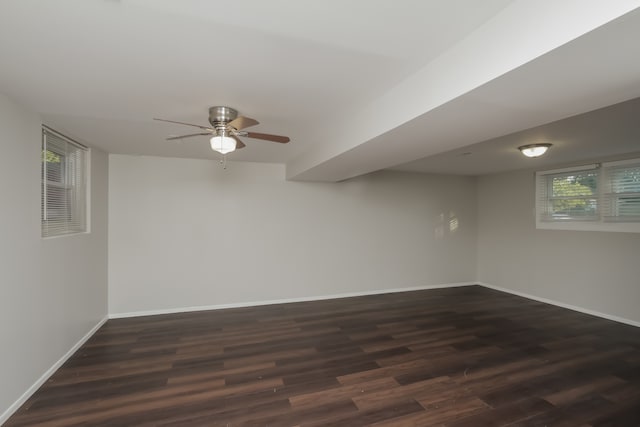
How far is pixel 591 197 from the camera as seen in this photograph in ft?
14.0

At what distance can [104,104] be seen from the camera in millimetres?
2205

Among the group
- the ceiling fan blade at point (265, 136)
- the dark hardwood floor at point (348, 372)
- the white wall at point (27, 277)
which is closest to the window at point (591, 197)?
the dark hardwood floor at point (348, 372)

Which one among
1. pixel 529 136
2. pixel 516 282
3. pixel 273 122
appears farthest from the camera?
pixel 516 282

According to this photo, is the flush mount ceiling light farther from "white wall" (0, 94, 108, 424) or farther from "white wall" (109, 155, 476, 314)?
"white wall" (0, 94, 108, 424)

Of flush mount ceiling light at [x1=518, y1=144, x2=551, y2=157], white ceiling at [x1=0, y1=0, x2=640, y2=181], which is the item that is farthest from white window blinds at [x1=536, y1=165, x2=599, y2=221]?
white ceiling at [x1=0, y1=0, x2=640, y2=181]

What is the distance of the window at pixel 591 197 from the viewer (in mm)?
3840

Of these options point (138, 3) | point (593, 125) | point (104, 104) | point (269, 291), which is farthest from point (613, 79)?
point (269, 291)

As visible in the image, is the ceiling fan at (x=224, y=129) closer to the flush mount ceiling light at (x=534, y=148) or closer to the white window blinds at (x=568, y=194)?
the flush mount ceiling light at (x=534, y=148)

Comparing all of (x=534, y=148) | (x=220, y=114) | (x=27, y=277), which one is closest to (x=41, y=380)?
(x=27, y=277)

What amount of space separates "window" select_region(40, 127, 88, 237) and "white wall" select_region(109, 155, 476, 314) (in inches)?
24.3

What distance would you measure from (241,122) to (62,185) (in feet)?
7.29

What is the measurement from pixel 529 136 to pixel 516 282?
10.8 ft

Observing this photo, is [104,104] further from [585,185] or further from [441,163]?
[585,185]

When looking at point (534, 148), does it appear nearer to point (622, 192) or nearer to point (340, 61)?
point (622, 192)
